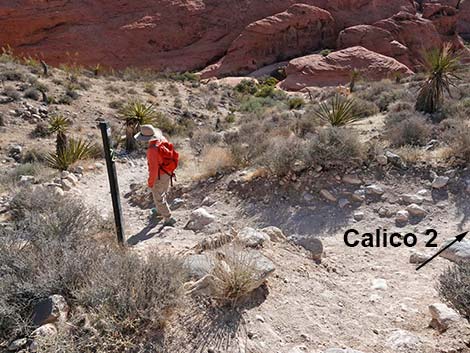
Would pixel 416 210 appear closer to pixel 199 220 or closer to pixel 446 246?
pixel 446 246

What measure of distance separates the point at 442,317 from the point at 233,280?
1.71 m

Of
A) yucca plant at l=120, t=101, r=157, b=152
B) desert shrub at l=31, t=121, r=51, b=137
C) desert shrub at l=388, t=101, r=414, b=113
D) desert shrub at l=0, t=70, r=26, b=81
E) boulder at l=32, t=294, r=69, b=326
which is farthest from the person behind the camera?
desert shrub at l=0, t=70, r=26, b=81

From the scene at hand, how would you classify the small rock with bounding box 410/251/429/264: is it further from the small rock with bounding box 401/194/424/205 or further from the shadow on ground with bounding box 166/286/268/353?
the shadow on ground with bounding box 166/286/268/353

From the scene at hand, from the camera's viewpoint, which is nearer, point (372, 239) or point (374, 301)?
point (374, 301)

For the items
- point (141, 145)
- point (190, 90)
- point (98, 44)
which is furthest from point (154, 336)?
point (98, 44)

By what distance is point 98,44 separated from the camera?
30125 millimetres

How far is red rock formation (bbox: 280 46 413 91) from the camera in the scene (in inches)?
1055

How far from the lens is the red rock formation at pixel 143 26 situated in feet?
95.8

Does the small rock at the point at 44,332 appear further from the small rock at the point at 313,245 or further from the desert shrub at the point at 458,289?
the desert shrub at the point at 458,289

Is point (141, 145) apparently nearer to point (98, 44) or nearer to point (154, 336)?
point (154, 336)

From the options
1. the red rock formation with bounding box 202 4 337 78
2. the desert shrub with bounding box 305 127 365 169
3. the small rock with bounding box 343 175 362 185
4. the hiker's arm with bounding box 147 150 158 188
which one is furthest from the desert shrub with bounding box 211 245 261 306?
the red rock formation with bounding box 202 4 337 78

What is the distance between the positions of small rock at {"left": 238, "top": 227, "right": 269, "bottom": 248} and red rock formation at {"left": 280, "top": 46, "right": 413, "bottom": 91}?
23.3m

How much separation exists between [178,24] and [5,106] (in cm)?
2250

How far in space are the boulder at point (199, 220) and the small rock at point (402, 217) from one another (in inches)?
109
